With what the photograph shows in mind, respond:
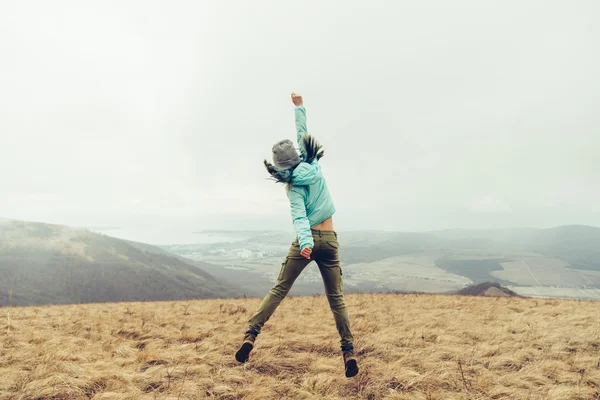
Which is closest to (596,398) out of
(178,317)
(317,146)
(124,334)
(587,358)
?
(587,358)

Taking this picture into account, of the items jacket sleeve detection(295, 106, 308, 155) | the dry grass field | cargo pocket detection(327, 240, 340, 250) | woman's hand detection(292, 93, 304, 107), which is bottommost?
the dry grass field

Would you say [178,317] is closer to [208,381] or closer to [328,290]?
[208,381]

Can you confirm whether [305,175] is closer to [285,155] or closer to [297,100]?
[285,155]

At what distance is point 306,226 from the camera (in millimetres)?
4531

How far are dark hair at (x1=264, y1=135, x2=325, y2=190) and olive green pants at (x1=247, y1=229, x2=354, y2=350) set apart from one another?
901 millimetres

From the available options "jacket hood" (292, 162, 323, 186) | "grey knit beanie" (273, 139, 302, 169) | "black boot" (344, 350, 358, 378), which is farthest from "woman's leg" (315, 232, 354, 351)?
"grey knit beanie" (273, 139, 302, 169)

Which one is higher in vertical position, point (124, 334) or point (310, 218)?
point (310, 218)

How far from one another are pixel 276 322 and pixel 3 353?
519cm

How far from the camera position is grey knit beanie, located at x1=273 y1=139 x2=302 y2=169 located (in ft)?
15.5

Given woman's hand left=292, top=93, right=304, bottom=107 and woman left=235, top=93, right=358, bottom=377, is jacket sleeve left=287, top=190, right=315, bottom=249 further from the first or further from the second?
woman's hand left=292, top=93, right=304, bottom=107

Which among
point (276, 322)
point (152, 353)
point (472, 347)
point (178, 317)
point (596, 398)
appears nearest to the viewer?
point (596, 398)

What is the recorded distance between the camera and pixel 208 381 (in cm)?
429

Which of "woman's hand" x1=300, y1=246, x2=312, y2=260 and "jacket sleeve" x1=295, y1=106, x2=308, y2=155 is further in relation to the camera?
"jacket sleeve" x1=295, y1=106, x2=308, y2=155

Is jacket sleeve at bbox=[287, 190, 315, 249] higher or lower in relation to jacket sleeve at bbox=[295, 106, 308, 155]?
lower
